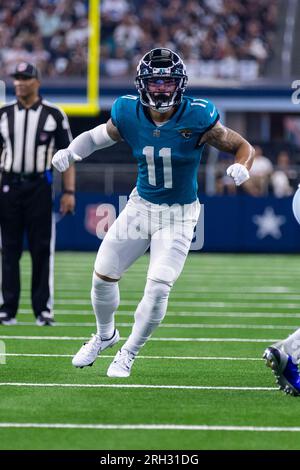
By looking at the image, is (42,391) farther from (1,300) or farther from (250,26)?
(250,26)

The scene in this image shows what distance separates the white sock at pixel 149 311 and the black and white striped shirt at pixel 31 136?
283 cm

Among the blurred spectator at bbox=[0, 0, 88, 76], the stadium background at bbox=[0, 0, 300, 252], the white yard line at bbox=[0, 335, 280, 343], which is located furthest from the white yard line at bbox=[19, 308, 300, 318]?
the blurred spectator at bbox=[0, 0, 88, 76]

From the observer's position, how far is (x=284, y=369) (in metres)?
5.30

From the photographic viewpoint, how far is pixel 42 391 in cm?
548

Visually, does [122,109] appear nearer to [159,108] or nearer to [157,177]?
[159,108]

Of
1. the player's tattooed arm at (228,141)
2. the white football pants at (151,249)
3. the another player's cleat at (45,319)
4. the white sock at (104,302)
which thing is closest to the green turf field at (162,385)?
the another player's cleat at (45,319)

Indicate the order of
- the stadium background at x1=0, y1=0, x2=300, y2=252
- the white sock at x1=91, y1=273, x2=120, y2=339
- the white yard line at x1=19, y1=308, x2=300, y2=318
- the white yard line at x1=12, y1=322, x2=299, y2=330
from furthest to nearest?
1. the stadium background at x1=0, y1=0, x2=300, y2=252
2. the white yard line at x1=19, y1=308, x2=300, y2=318
3. the white yard line at x1=12, y1=322, x2=299, y2=330
4. the white sock at x1=91, y1=273, x2=120, y2=339

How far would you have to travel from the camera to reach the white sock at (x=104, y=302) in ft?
19.9

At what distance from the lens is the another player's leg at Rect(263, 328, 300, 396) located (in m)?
5.26

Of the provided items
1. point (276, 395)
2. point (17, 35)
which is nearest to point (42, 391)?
point (276, 395)

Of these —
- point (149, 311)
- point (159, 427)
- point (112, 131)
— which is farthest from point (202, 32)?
point (159, 427)

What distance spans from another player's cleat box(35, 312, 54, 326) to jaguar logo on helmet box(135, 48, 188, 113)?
9.64ft

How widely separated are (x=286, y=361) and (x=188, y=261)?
36.1 ft

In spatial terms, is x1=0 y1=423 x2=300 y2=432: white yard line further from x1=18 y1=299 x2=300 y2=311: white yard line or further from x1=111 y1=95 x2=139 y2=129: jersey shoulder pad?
x1=18 y1=299 x2=300 y2=311: white yard line
